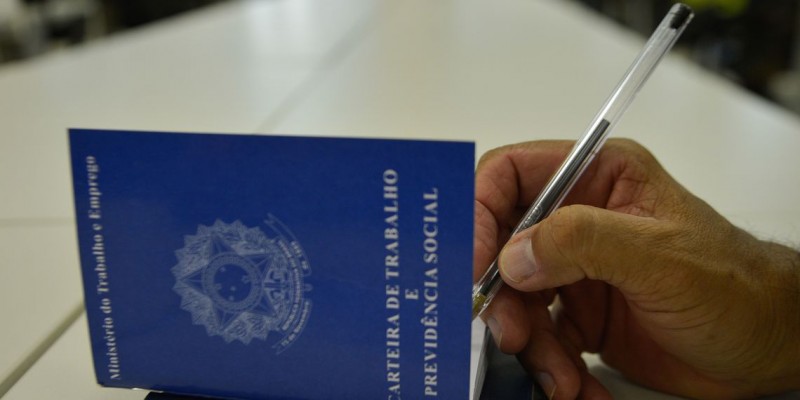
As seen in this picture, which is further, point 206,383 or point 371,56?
point 371,56

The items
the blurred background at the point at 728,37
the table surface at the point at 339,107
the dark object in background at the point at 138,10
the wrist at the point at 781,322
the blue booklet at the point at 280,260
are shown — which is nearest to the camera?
the blue booklet at the point at 280,260

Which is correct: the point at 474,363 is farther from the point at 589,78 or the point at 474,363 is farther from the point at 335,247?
the point at 589,78

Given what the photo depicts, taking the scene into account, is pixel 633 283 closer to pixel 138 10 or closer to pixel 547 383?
pixel 547 383

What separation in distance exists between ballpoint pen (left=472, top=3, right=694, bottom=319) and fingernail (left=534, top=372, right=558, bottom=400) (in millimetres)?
71

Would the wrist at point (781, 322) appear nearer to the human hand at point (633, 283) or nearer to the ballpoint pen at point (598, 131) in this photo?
the human hand at point (633, 283)

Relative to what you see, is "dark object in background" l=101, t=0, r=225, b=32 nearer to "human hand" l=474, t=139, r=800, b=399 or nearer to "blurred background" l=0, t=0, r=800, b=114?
"blurred background" l=0, t=0, r=800, b=114

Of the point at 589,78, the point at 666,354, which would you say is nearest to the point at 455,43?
the point at 589,78

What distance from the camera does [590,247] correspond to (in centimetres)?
46

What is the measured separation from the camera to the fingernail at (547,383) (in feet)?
1.78

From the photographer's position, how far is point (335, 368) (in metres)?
0.46

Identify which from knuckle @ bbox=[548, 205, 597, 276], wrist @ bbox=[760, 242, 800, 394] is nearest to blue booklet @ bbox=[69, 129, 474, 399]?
knuckle @ bbox=[548, 205, 597, 276]

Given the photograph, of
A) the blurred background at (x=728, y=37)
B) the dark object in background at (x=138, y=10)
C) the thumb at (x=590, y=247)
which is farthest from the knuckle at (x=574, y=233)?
the dark object in background at (x=138, y=10)

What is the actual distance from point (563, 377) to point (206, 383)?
253mm

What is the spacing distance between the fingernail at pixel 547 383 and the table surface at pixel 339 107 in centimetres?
8
